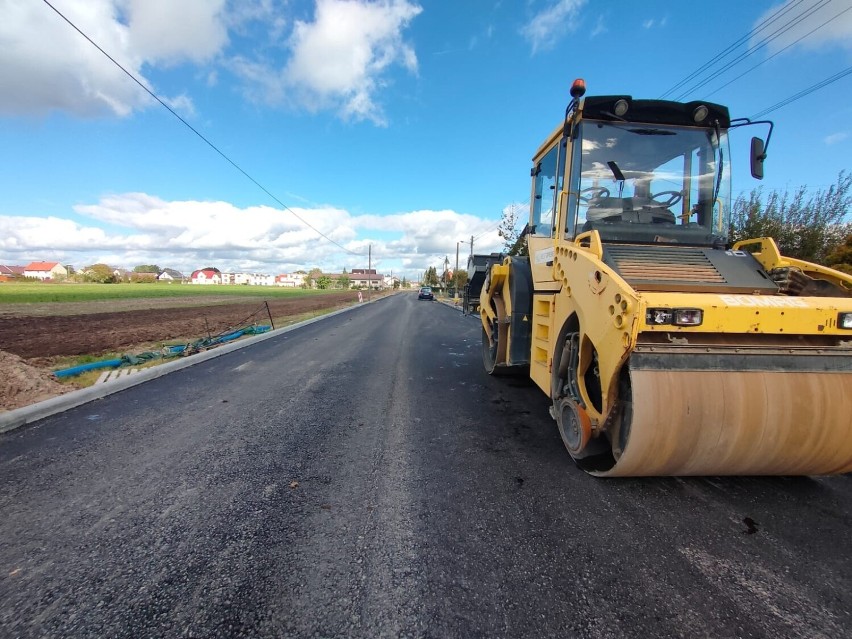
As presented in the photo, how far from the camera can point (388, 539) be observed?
2.40 m

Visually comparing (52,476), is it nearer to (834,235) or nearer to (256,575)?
(256,575)

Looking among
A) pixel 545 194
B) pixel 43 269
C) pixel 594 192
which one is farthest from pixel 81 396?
pixel 43 269

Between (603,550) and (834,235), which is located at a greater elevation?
(834,235)

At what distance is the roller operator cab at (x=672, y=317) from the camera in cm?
246

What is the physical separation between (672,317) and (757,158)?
2511 mm

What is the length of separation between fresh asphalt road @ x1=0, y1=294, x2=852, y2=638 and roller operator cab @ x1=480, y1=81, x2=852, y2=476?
1.34 ft

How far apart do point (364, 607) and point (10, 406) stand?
526 centimetres

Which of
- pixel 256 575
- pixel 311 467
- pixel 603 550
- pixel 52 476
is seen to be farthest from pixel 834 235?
pixel 52 476

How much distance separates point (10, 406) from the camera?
182 inches

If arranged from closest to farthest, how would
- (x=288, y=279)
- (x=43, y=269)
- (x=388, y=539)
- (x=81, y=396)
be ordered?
(x=388, y=539) < (x=81, y=396) < (x=43, y=269) < (x=288, y=279)

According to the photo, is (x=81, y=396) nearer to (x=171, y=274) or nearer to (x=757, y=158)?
(x=757, y=158)

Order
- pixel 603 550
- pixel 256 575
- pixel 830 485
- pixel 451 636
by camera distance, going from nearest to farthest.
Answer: pixel 451 636 < pixel 256 575 < pixel 603 550 < pixel 830 485

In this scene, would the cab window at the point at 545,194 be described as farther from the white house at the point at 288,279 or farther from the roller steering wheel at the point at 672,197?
the white house at the point at 288,279

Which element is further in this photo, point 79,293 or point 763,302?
point 79,293
